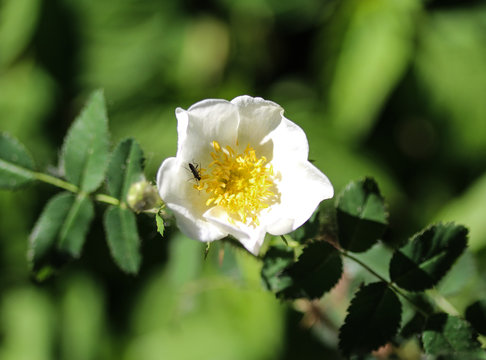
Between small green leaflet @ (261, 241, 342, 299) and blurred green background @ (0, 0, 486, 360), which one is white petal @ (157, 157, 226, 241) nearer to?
small green leaflet @ (261, 241, 342, 299)

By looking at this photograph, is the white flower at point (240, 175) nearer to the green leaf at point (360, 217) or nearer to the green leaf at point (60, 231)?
the green leaf at point (360, 217)

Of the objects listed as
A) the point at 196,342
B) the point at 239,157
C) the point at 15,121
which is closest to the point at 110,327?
the point at 196,342

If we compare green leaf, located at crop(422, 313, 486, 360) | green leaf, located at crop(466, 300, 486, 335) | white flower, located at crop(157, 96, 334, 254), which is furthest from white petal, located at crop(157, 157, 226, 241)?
green leaf, located at crop(466, 300, 486, 335)

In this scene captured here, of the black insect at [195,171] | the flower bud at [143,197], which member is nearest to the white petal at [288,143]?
the black insect at [195,171]

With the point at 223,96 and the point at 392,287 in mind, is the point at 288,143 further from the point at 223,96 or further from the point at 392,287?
the point at 223,96

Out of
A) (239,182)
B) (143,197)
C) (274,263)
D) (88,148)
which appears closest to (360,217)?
(274,263)

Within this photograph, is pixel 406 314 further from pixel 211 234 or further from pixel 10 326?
pixel 10 326
